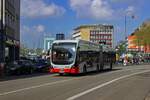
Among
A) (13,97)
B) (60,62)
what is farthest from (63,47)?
(13,97)

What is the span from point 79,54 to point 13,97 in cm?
1960

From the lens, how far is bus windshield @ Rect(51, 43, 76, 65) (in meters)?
35.7

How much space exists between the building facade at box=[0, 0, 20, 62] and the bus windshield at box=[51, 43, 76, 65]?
21.1m

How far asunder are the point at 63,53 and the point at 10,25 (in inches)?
1347

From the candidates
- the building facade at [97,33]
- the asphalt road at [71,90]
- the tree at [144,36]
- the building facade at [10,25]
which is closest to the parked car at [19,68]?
the asphalt road at [71,90]

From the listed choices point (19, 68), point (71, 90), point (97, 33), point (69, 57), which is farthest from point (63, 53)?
point (97, 33)

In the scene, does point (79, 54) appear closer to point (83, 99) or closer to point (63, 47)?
point (63, 47)

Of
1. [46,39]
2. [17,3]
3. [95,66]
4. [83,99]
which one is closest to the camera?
[83,99]

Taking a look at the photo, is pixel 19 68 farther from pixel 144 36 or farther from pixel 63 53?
pixel 144 36

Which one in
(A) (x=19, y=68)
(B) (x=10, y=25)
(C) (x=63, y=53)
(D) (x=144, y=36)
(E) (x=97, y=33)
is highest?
(E) (x=97, y=33)

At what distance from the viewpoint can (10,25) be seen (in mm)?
68750

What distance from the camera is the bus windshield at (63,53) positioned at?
35719mm

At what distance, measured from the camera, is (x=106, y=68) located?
50.3 metres

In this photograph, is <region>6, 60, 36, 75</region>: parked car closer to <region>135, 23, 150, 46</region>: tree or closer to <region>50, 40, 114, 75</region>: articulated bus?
<region>50, 40, 114, 75</region>: articulated bus
